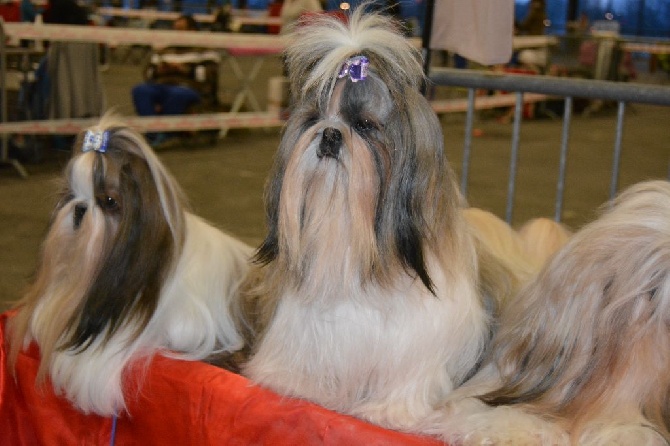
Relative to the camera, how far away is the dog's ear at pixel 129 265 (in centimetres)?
243

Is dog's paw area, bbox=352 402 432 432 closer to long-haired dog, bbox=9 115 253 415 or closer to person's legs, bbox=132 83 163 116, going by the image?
long-haired dog, bbox=9 115 253 415

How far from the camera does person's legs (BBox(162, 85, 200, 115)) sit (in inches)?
334

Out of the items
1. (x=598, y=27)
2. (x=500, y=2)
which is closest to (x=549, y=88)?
(x=500, y=2)

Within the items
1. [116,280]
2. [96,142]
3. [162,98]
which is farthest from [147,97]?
[116,280]

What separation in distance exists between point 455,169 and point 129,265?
5.85m

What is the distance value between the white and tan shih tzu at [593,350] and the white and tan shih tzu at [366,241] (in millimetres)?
145

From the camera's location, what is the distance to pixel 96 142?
2459 millimetres

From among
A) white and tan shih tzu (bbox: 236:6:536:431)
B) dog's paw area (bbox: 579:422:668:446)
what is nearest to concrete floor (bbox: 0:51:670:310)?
white and tan shih tzu (bbox: 236:6:536:431)

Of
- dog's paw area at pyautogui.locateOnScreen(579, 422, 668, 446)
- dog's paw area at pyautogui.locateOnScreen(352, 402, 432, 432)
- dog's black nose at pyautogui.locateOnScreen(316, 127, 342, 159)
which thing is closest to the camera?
dog's paw area at pyautogui.locateOnScreen(579, 422, 668, 446)

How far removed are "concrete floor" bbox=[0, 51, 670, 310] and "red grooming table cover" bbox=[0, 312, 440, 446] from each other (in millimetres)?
1420

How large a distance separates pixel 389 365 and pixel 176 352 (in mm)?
741

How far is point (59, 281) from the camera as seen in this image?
2557mm

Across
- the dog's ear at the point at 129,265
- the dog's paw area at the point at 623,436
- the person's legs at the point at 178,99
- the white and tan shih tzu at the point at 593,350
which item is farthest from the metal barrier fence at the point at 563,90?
the person's legs at the point at 178,99

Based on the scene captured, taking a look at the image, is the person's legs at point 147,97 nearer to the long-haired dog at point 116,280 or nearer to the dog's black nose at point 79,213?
the long-haired dog at point 116,280
